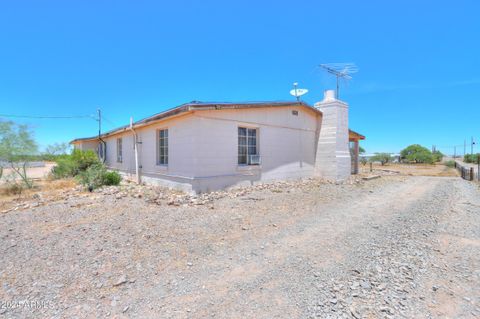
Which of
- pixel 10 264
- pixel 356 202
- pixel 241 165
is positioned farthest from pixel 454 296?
pixel 241 165

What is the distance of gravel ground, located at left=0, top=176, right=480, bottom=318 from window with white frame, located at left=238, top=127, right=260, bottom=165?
3226 mm

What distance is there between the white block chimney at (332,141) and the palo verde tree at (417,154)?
1423 inches

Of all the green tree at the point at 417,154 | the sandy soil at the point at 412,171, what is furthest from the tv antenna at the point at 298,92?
the green tree at the point at 417,154

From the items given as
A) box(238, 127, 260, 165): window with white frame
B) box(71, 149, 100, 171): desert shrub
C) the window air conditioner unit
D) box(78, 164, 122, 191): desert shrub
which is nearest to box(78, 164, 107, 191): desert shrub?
box(78, 164, 122, 191): desert shrub

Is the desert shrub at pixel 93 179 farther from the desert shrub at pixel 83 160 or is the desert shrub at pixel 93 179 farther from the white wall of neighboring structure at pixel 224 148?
the desert shrub at pixel 83 160

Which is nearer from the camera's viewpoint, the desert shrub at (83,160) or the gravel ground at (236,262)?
the gravel ground at (236,262)

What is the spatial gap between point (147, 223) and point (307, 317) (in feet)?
11.8

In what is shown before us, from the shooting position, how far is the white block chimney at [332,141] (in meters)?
11.2

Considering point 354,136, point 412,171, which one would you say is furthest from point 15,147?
point 412,171

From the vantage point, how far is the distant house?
7652mm

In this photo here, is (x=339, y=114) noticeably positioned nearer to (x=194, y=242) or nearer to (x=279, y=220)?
(x=279, y=220)

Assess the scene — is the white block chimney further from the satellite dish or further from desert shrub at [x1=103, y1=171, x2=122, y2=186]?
desert shrub at [x1=103, y1=171, x2=122, y2=186]

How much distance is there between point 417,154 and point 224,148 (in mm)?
46518

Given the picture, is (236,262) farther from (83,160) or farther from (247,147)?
(83,160)
